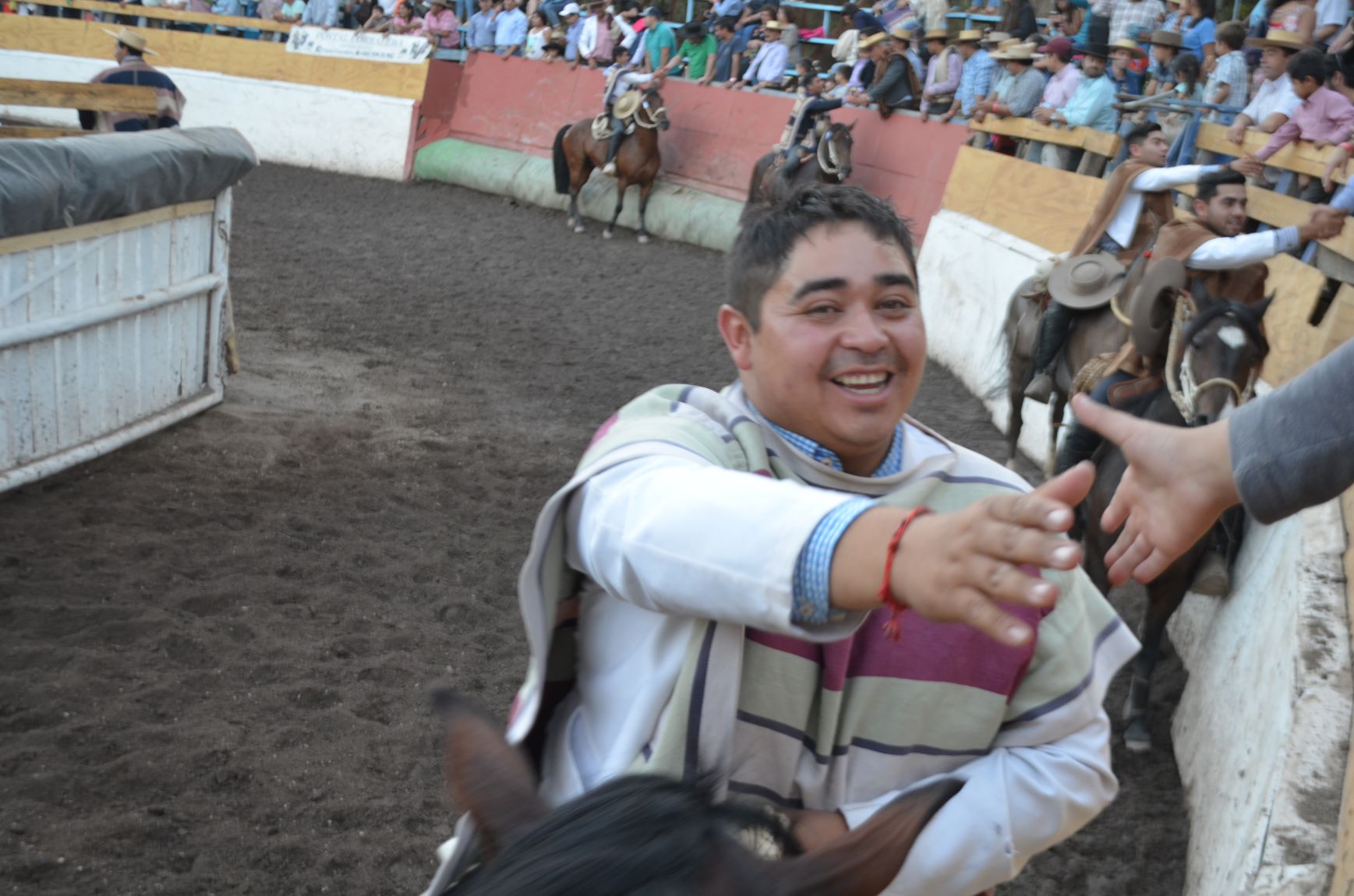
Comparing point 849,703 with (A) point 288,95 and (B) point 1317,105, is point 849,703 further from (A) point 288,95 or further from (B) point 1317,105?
(A) point 288,95

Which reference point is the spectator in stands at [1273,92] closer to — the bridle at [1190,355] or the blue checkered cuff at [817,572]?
the bridle at [1190,355]

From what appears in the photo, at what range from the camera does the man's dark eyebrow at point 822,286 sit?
62.7 inches

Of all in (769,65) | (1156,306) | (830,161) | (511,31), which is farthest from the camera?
(511,31)

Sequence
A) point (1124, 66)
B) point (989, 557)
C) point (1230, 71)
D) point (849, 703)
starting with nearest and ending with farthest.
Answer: point (989, 557), point (849, 703), point (1230, 71), point (1124, 66)

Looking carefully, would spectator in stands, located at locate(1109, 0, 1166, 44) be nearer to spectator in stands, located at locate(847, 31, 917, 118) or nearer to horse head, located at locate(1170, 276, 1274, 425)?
spectator in stands, located at locate(847, 31, 917, 118)

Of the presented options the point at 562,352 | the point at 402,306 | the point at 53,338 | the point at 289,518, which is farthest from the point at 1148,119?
the point at 53,338

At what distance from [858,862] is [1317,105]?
25.4 feet

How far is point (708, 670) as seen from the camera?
1361 mm

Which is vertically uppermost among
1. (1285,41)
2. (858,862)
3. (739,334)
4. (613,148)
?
(1285,41)

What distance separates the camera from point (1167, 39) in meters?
10.4

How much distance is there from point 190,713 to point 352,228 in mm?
10656

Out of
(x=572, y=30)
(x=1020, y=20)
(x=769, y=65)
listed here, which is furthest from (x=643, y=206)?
(x=1020, y=20)

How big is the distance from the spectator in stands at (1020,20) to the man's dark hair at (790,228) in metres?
12.4

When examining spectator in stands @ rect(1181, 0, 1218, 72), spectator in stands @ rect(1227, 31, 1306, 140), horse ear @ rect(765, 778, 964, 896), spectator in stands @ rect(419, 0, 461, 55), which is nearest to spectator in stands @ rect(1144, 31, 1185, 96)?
spectator in stands @ rect(1181, 0, 1218, 72)
